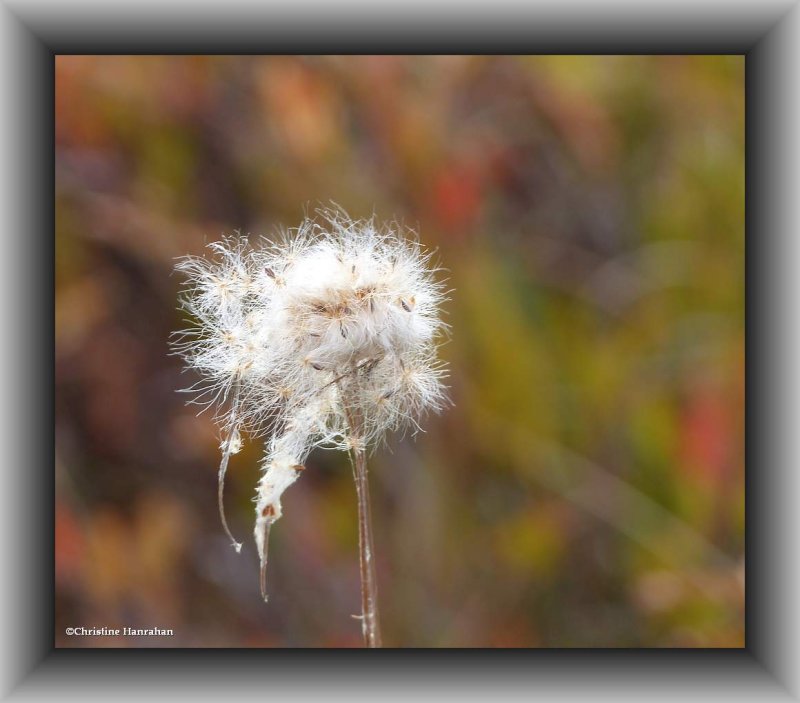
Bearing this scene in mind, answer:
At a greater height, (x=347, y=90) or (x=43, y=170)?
(x=347, y=90)

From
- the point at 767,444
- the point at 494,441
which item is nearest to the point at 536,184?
the point at 494,441

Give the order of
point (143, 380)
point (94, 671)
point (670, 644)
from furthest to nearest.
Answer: point (143, 380)
point (670, 644)
point (94, 671)

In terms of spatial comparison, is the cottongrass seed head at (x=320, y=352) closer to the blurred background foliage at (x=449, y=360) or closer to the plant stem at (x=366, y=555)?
the plant stem at (x=366, y=555)

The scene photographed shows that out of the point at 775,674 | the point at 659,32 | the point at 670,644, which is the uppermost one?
the point at 659,32

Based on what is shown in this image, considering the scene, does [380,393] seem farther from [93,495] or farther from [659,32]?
[93,495]

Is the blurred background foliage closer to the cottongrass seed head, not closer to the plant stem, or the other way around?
the cottongrass seed head

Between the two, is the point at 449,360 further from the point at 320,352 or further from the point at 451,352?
the point at 320,352
